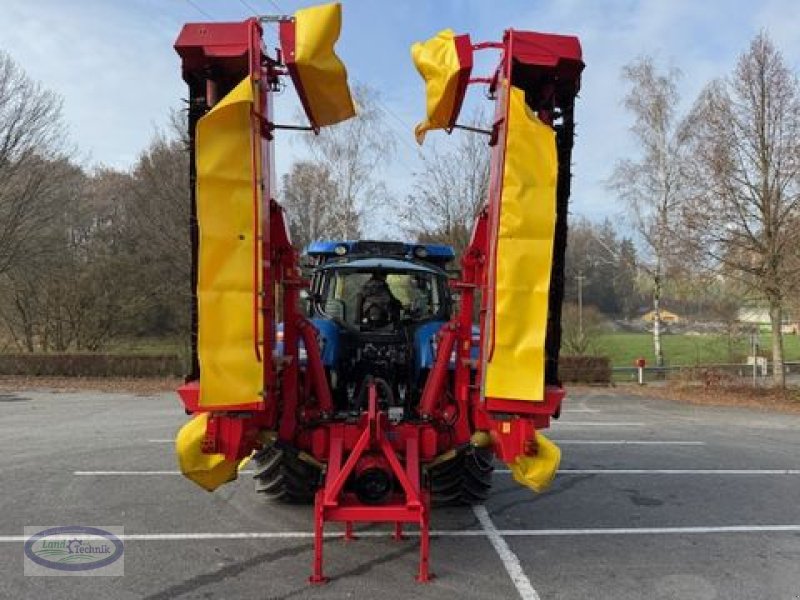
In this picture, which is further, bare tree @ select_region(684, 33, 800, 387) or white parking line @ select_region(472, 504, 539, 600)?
bare tree @ select_region(684, 33, 800, 387)

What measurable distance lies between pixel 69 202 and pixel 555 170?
21449mm

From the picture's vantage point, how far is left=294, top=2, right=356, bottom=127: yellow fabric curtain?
3.78 metres

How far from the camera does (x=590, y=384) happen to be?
1900 cm

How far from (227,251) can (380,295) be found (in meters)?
2.52

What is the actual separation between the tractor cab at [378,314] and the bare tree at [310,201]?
19.9 meters

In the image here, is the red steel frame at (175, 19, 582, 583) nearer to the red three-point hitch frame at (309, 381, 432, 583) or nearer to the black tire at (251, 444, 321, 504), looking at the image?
the red three-point hitch frame at (309, 381, 432, 583)

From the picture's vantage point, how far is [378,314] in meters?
6.06

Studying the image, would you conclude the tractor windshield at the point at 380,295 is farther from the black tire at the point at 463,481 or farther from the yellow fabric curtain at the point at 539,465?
the yellow fabric curtain at the point at 539,465

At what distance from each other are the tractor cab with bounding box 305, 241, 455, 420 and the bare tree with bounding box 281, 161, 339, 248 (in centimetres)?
1992

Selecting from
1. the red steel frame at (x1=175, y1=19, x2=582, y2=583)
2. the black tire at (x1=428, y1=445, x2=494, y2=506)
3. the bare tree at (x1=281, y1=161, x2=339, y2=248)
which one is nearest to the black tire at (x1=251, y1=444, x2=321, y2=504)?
the red steel frame at (x1=175, y1=19, x2=582, y2=583)

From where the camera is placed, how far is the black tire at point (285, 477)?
575 cm

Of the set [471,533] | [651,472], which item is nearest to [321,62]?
[471,533]

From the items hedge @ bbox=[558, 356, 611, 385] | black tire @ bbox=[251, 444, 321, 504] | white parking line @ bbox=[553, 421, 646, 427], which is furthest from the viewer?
hedge @ bbox=[558, 356, 611, 385]

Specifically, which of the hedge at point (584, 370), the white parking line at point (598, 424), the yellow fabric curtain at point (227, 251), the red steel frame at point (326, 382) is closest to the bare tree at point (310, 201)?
the hedge at point (584, 370)
